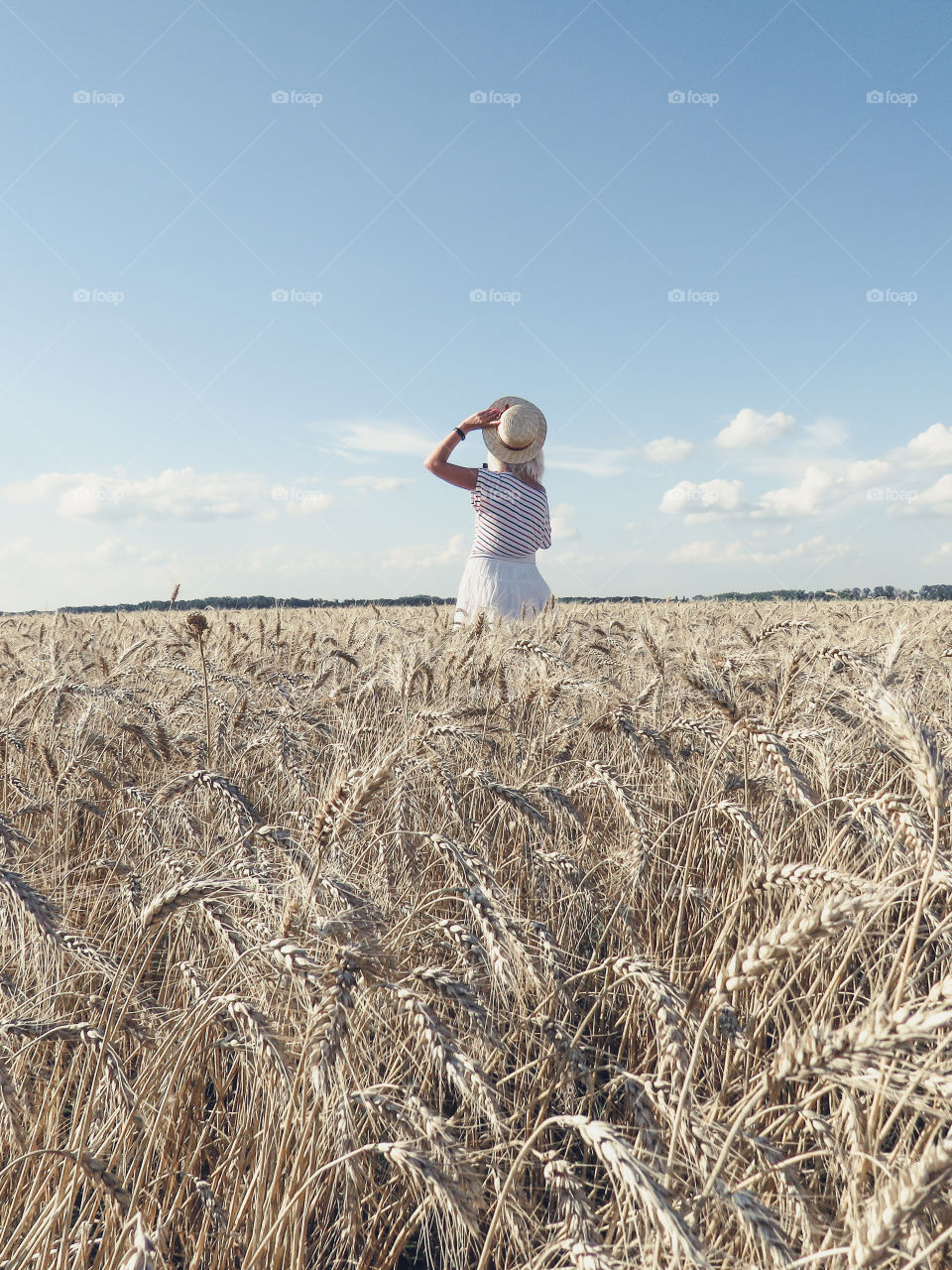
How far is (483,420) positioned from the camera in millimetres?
7293

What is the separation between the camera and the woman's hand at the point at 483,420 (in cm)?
728

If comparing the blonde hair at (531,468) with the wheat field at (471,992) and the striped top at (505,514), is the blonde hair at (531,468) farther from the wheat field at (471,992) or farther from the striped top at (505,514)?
the wheat field at (471,992)

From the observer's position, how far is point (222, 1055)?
1.94 m

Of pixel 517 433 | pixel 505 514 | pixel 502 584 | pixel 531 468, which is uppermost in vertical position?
pixel 517 433

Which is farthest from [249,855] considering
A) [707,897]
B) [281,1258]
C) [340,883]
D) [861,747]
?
[861,747]

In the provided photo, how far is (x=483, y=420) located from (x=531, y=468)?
2.11 feet

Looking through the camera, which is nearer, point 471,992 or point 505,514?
point 471,992

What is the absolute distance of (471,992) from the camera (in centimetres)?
140

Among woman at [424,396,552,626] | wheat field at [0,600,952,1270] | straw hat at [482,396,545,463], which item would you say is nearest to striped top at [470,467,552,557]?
woman at [424,396,552,626]

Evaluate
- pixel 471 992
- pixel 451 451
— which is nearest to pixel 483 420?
pixel 451 451

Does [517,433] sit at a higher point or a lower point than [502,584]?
higher

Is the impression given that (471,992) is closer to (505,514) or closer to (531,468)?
(505,514)

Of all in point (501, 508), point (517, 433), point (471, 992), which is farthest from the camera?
point (501, 508)

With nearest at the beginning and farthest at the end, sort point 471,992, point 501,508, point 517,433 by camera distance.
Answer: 1. point 471,992
2. point 517,433
3. point 501,508
